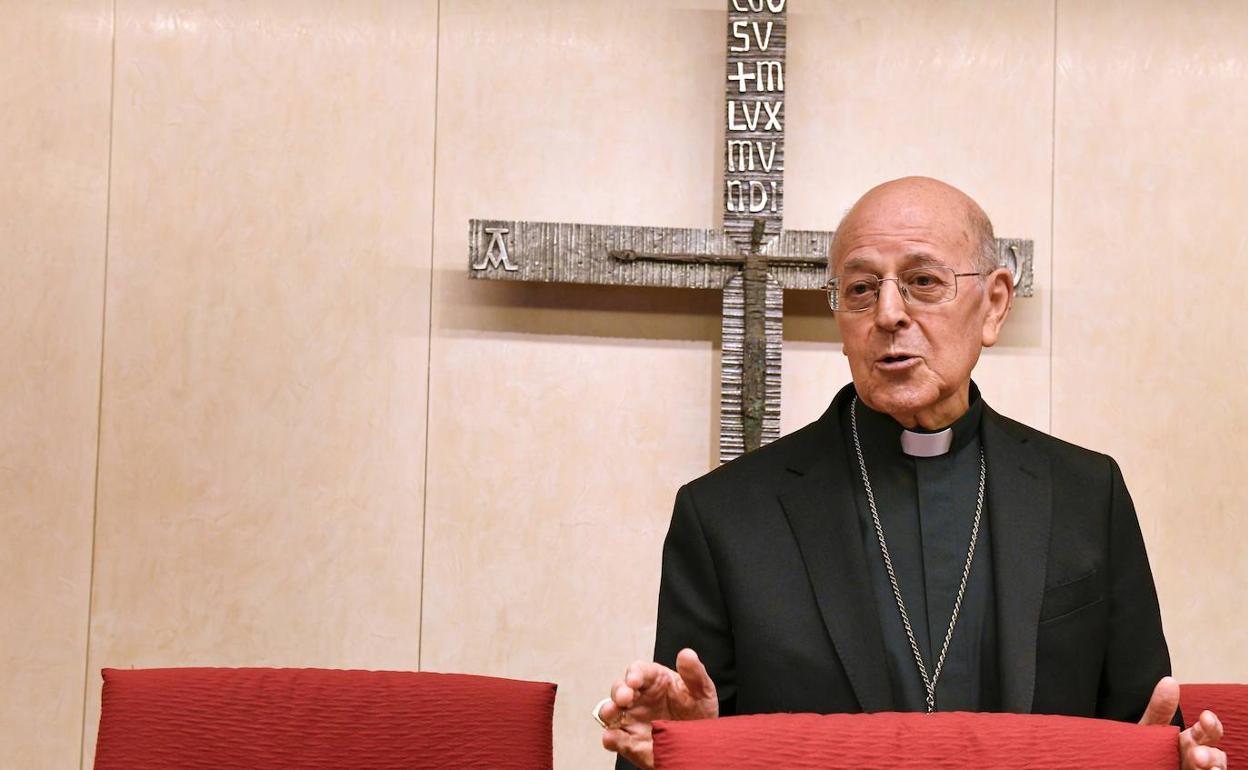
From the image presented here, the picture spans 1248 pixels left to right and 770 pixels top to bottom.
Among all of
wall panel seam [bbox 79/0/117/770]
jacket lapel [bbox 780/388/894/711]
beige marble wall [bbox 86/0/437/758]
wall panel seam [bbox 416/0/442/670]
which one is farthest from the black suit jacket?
wall panel seam [bbox 79/0/117/770]

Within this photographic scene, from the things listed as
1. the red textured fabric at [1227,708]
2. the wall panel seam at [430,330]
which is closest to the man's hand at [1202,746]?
the red textured fabric at [1227,708]

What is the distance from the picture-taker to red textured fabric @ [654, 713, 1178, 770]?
1397mm

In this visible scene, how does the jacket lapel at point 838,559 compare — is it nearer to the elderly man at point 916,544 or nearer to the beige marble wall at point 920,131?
the elderly man at point 916,544

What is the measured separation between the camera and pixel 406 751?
6.69 ft

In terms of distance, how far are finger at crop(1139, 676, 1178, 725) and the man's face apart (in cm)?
62

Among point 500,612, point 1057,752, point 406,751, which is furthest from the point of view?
point 500,612

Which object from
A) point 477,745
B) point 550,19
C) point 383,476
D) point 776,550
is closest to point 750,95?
point 550,19

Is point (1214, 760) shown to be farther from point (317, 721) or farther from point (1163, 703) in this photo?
point (317, 721)

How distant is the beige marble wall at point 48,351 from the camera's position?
3.35 metres

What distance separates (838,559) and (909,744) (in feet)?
2.09

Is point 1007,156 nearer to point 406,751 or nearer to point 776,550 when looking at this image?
point 776,550

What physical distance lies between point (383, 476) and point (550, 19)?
140 cm

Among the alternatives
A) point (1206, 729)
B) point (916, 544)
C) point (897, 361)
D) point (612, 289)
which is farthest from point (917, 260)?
point (612, 289)

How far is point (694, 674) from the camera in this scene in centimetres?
171
